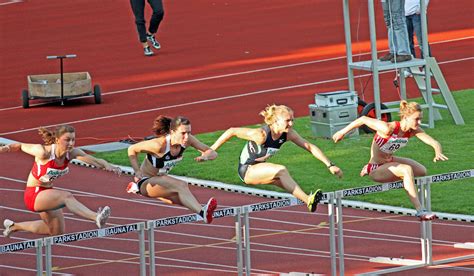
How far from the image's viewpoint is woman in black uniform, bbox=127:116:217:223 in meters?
13.6

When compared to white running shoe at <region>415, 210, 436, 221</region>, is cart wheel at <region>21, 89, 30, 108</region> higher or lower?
higher

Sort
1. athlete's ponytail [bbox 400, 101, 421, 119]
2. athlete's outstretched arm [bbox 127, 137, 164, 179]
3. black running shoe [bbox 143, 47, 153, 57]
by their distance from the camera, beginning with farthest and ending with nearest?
black running shoe [bbox 143, 47, 153, 57] < athlete's ponytail [bbox 400, 101, 421, 119] < athlete's outstretched arm [bbox 127, 137, 164, 179]

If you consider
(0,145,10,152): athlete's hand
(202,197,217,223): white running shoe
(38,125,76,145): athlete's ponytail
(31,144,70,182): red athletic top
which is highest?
(38,125,76,145): athlete's ponytail

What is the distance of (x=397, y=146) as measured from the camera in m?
14.6

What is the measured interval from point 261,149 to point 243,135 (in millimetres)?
420

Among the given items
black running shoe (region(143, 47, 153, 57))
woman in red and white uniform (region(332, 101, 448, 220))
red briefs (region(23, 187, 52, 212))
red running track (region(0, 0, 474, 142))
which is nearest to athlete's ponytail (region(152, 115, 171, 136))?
red briefs (region(23, 187, 52, 212))

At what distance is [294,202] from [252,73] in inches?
479

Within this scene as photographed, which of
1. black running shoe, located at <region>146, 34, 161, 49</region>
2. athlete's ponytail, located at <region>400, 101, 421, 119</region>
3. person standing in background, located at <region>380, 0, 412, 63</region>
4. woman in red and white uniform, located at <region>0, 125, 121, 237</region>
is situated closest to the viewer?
woman in red and white uniform, located at <region>0, 125, 121, 237</region>

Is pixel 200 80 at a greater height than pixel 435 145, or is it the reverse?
pixel 200 80

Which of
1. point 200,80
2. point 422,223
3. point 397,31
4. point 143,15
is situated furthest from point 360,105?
point 143,15

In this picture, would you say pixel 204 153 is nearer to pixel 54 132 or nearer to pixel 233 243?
pixel 54 132

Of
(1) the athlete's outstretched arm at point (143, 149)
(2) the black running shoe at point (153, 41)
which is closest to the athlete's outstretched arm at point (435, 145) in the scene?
(1) the athlete's outstretched arm at point (143, 149)

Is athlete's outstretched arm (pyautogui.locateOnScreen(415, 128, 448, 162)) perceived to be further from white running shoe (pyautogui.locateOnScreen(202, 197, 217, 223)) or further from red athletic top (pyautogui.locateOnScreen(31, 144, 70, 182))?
red athletic top (pyautogui.locateOnScreen(31, 144, 70, 182))

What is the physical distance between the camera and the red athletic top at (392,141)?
14516 mm
